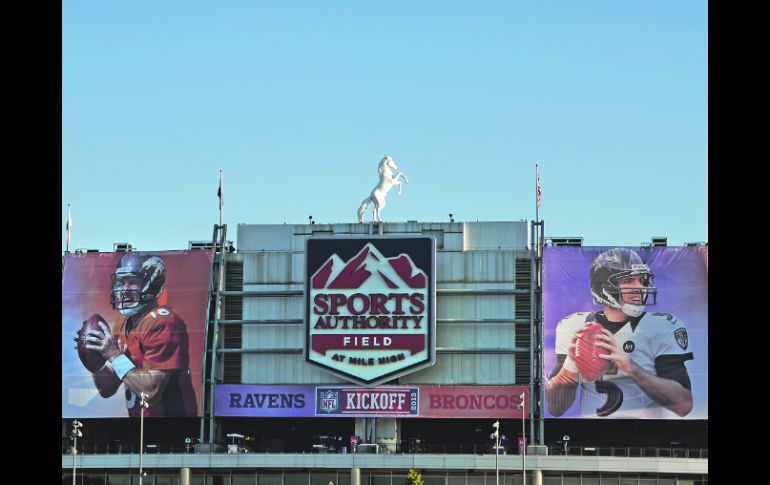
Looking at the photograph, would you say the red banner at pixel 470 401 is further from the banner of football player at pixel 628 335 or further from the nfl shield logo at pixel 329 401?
the nfl shield logo at pixel 329 401

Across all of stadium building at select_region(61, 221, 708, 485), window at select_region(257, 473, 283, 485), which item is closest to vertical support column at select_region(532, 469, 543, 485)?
stadium building at select_region(61, 221, 708, 485)

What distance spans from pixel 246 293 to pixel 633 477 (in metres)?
42.5

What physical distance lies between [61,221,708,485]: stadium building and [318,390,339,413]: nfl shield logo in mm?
100

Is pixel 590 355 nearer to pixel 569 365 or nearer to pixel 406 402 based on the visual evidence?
pixel 569 365

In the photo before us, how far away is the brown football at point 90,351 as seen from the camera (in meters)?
137

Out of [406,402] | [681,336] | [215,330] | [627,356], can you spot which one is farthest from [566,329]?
[215,330]

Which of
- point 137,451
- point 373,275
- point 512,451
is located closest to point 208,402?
point 137,451

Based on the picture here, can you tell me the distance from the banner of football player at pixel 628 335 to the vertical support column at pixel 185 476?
117 ft

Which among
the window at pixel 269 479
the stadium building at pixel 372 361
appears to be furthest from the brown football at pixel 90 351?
the window at pixel 269 479

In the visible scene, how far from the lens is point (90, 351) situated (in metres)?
138

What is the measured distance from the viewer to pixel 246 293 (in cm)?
13812

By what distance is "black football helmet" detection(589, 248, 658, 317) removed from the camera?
132 meters
